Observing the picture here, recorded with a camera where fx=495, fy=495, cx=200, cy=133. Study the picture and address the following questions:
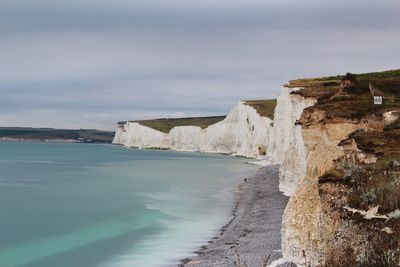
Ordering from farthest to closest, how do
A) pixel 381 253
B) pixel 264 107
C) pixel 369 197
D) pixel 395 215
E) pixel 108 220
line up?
pixel 264 107 < pixel 108 220 < pixel 369 197 < pixel 395 215 < pixel 381 253

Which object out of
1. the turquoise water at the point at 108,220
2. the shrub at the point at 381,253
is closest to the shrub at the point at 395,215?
the shrub at the point at 381,253

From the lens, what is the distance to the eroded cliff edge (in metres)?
14.0

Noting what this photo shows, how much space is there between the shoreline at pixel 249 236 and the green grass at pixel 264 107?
8001 cm

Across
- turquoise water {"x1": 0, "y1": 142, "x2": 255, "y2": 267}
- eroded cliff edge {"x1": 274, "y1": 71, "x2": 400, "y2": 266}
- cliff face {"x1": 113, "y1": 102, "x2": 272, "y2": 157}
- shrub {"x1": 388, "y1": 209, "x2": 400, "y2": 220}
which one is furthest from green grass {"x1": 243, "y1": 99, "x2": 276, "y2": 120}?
shrub {"x1": 388, "y1": 209, "x2": 400, "y2": 220}

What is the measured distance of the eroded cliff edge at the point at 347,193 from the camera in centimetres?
1398

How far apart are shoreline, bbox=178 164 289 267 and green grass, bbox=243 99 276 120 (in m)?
80.0

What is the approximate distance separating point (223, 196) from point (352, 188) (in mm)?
35637

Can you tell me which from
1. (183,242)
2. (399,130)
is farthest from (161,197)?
(399,130)

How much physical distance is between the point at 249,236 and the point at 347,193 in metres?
14.2

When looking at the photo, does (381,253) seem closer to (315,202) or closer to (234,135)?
(315,202)

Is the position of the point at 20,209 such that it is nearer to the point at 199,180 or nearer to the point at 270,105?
the point at 199,180

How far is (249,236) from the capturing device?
29922 millimetres

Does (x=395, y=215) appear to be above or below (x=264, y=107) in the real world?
below

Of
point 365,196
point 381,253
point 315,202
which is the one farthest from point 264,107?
point 381,253
